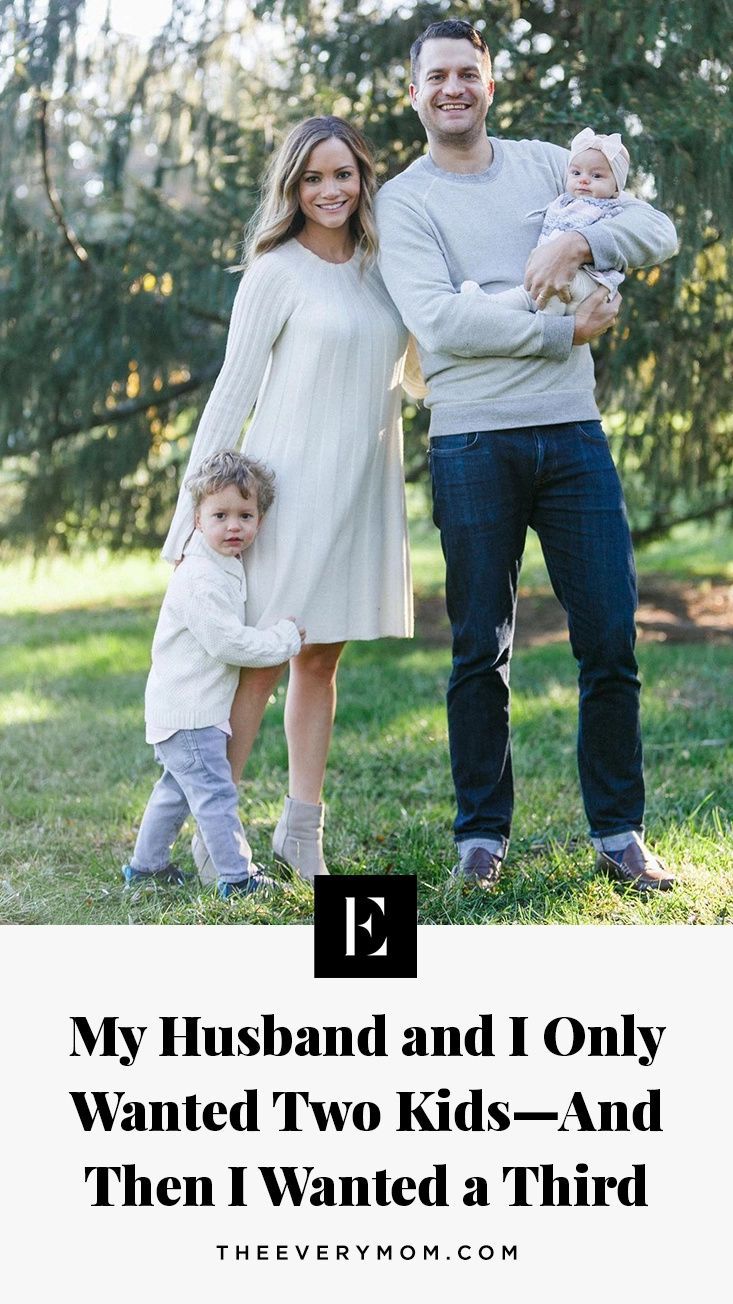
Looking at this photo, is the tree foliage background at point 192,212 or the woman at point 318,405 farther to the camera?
the tree foliage background at point 192,212

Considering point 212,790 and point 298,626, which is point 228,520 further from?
point 212,790

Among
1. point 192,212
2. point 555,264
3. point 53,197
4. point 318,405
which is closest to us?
point 555,264

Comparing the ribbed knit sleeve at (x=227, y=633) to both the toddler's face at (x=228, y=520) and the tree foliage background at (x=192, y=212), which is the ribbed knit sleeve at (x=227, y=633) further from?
the tree foliage background at (x=192, y=212)

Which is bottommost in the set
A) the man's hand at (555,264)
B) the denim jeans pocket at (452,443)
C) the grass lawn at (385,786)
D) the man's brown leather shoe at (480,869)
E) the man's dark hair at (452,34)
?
the grass lawn at (385,786)

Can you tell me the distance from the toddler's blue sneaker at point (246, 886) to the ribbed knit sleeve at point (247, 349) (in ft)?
2.58

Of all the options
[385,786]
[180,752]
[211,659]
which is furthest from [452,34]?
[385,786]

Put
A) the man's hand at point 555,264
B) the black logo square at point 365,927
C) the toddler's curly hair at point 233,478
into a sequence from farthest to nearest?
the toddler's curly hair at point 233,478, the man's hand at point 555,264, the black logo square at point 365,927

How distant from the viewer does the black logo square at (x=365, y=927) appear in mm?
2076

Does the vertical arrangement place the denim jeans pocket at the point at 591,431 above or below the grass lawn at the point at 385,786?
above

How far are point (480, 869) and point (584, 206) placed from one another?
53.2 inches

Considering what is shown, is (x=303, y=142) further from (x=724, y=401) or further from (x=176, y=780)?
(x=724, y=401)

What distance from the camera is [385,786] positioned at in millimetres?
3939

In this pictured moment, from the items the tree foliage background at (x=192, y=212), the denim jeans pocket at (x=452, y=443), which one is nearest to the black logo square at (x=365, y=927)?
the denim jeans pocket at (x=452, y=443)

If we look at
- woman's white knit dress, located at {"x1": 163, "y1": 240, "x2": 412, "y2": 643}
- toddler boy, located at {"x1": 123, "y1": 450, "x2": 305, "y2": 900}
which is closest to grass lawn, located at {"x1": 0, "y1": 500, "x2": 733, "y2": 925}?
toddler boy, located at {"x1": 123, "y1": 450, "x2": 305, "y2": 900}
